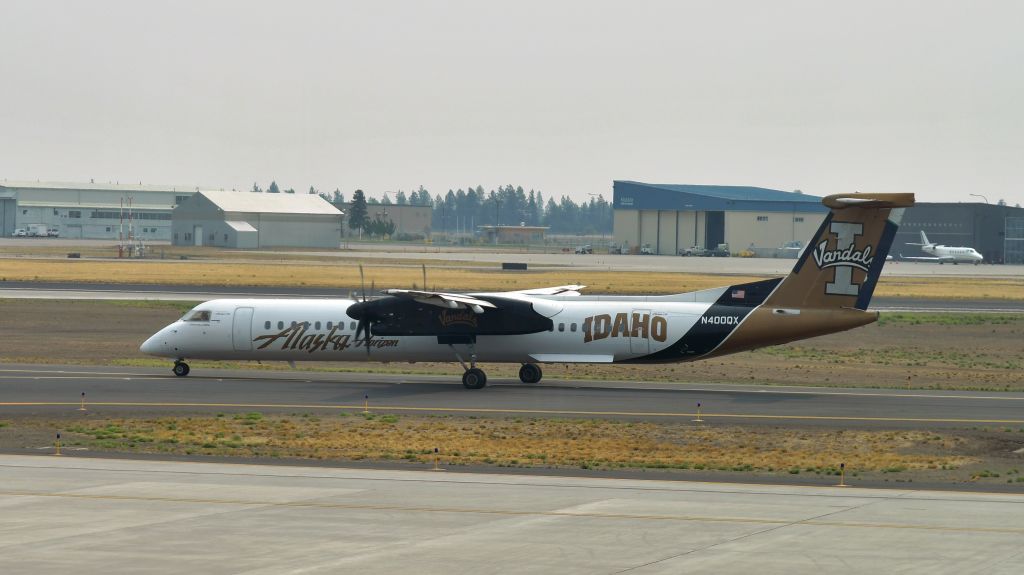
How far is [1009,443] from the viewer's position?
3050 cm

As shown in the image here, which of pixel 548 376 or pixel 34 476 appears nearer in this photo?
pixel 34 476

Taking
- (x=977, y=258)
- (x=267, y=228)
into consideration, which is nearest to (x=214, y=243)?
(x=267, y=228)

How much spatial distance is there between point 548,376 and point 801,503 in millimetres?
22935

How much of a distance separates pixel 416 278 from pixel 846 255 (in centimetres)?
6761

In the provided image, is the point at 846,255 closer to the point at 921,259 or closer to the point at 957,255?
the point at 957,255

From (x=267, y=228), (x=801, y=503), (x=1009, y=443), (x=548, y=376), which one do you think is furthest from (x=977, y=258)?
(x=801, y=503)

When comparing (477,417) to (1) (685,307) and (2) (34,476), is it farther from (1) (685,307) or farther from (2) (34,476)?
(2) (34,476)

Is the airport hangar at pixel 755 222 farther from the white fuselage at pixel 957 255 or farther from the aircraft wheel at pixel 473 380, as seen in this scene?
the aircraft wheel at pixel 473 380

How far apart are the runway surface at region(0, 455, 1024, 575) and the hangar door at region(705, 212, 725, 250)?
166m

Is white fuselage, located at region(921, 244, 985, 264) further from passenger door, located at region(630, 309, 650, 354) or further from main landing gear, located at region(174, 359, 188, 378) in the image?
main landing gear, located at region(174, 359, 188, 378)

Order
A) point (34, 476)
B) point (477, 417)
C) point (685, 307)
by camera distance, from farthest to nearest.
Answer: point (685, 307) < point (477, 417) < point (34, 476)

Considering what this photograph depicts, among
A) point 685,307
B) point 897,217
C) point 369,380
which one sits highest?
point 897,217

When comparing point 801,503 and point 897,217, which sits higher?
point 897,217

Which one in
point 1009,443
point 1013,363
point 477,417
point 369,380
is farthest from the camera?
point 1013,363
